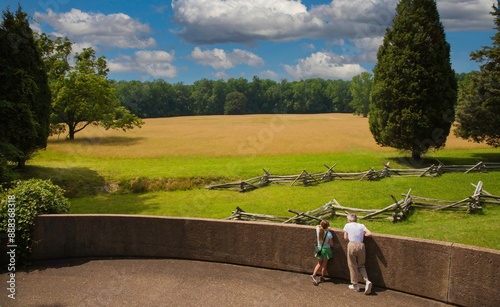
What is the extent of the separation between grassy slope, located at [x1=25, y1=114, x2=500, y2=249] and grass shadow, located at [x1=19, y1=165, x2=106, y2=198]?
0.05 metres

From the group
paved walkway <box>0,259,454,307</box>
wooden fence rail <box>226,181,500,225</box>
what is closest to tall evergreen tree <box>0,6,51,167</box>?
paved walkway <box>0,259,454,307</box>

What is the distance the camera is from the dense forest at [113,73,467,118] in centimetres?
11642

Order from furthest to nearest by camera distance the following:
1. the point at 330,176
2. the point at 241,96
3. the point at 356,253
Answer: the point at 241,96
the point at 330,176
the point at 356,253

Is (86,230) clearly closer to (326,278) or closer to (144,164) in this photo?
(326,278)

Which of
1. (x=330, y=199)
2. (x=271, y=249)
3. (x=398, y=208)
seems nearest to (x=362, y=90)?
(x=330, y=199)

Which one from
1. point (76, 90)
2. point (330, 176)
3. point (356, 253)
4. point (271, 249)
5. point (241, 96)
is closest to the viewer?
point (356, 253)

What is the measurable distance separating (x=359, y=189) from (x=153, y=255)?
14.0 metres

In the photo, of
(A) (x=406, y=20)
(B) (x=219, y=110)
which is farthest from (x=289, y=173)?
(B) (x=219, y=110)

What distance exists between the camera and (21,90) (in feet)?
69.6

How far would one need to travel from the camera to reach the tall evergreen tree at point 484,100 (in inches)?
1033

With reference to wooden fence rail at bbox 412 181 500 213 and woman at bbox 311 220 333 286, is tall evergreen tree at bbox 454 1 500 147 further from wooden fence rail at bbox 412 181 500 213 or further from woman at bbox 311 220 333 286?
woman at bbox 311 220 333 286

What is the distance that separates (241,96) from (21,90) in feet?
313

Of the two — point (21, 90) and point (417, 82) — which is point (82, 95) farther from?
point (417, 82)

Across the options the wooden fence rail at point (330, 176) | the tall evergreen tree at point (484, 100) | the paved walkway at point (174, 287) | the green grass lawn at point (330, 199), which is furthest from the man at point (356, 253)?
the tall evergreen tree at point (484, 100)
